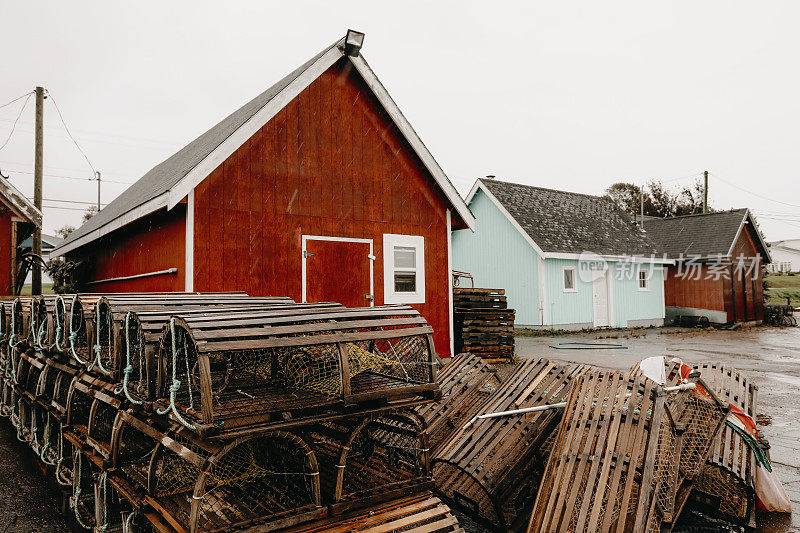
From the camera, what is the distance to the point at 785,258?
276 feet

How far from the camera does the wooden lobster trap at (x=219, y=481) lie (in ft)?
10.8

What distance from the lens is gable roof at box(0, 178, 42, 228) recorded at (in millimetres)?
12766

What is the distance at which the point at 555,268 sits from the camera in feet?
71.4

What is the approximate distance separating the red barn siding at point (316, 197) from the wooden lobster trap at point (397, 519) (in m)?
6.29

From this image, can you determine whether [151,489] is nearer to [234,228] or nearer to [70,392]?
[70,392]

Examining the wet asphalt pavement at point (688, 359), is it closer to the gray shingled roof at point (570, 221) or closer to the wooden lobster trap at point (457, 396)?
the wooden lobster trap at point (457, 396)

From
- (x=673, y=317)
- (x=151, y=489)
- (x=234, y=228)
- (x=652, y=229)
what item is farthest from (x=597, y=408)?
(x=652, y=229)

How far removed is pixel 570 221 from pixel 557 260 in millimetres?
3996

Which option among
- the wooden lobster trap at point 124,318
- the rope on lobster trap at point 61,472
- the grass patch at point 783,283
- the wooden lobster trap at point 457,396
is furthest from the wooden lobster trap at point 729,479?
the grass patch at point 783,283

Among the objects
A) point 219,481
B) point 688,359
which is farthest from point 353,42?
point 688,359

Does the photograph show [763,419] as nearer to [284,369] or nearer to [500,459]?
A: [500,459]

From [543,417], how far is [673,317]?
1021 inches

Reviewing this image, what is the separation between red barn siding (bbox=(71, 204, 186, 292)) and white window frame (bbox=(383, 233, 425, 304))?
3865mm

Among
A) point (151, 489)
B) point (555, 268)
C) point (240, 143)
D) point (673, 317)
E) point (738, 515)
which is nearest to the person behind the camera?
point (151, 489)
